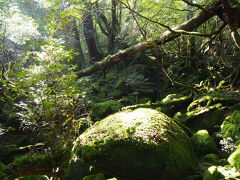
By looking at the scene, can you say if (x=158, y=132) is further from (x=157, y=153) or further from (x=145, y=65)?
(x=145, y=65)

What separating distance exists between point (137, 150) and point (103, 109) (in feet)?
13.8

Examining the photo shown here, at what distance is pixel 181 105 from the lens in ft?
20.5

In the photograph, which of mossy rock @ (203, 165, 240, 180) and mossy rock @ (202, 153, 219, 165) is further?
mossy rock @ (202, 153, 219, 165)

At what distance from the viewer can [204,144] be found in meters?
3.72

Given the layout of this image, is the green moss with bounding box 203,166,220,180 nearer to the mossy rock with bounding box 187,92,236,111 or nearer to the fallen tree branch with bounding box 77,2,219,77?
the mossy rock with bounding box 187,92,236,111

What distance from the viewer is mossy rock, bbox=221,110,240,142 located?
356 centimetres

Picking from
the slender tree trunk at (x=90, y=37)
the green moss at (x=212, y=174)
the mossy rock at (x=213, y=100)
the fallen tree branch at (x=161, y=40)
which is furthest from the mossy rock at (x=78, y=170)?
the slender tree trunk at (x=90, y=37)

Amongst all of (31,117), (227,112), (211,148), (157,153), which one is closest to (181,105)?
(227,112)

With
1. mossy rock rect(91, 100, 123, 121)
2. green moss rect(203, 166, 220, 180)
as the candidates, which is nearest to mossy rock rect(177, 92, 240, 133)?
green moss rect(203, 166, 220, 180)

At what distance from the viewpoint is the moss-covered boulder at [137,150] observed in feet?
9.18

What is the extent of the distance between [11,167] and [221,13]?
5.55 metres

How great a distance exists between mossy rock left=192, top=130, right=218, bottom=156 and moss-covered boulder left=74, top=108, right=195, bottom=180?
48cm

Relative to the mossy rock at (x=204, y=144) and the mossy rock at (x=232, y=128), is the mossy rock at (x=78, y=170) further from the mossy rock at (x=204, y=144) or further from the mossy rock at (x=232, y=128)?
the mossy rock at (x=232, y=128)

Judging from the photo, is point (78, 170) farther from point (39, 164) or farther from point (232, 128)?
point (232, 128)
